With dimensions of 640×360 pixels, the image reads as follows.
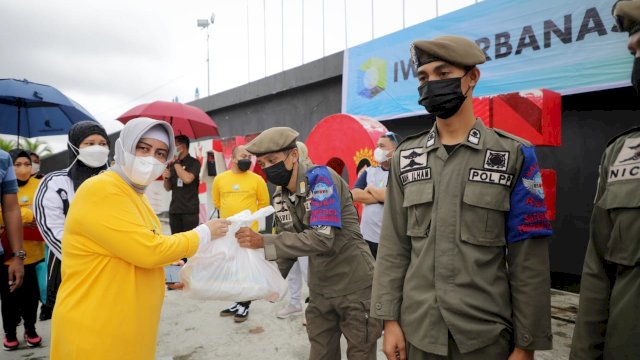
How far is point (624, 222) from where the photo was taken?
49.6 inches

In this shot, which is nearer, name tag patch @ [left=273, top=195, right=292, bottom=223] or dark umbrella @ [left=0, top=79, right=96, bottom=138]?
name tag patch @ [left=273, top=195, right=292, bottom=223]

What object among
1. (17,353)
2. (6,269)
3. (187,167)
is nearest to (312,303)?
(6,269)

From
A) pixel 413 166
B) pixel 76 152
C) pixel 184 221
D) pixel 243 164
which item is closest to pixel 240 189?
pixel 243 164

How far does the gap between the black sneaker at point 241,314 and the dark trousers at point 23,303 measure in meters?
1.89

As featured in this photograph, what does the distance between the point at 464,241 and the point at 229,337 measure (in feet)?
9.93

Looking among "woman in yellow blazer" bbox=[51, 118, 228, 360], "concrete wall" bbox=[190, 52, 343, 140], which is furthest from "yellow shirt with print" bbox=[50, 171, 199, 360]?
"concrete wall" bbox=[190, 52, 343, 140]

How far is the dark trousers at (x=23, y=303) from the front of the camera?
3367 mm

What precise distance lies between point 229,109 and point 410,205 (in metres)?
10.6

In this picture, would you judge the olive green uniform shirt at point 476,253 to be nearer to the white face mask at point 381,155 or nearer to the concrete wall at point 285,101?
the white face mask at point 381,155

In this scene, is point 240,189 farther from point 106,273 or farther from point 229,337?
point 106,273

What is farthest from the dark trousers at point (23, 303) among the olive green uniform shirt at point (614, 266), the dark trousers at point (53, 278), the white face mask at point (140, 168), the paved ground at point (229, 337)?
the olive green uniform shirt at point (614, 266)

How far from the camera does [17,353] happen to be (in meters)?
3.43

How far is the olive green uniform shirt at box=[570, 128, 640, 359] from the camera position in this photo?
4.01 feet

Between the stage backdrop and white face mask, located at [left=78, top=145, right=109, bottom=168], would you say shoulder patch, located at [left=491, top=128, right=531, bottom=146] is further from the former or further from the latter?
the stage backdrop
